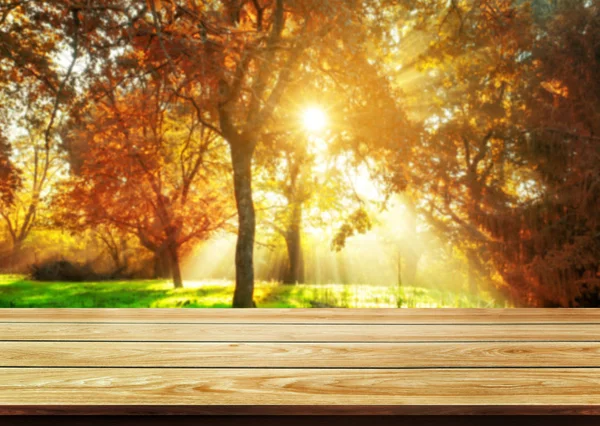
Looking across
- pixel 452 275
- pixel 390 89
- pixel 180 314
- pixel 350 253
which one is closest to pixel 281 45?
pixel 390 89

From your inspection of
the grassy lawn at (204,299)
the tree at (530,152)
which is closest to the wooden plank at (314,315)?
the grassy lawn at (204,299)

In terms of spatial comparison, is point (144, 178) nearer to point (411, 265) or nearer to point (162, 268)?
point (162, 268)

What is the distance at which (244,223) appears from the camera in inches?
325

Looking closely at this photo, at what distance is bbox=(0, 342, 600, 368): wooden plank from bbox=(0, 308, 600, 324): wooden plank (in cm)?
46

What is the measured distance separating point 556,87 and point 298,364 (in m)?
10.9

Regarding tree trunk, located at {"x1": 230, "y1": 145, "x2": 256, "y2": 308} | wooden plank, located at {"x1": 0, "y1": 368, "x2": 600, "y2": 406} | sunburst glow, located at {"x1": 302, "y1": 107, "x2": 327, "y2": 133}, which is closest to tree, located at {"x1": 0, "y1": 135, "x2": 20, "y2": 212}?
tree trunk, located at {"x1": 230, "y1": 145, "x2": 256, "y2": 308}

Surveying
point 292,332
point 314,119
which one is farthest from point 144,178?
point 292,332

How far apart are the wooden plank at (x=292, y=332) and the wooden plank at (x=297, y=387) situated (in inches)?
15.9

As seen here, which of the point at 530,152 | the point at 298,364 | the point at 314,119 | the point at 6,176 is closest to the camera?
the point at 298,364

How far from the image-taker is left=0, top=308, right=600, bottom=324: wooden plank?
88.6 inches

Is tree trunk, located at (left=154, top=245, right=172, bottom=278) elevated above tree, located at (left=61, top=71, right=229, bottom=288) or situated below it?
below

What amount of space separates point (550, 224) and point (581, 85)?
2.72m

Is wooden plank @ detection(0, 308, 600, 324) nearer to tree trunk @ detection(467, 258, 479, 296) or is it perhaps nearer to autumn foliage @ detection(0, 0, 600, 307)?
autumn foliage @ detection(0, 0, 600, 307)

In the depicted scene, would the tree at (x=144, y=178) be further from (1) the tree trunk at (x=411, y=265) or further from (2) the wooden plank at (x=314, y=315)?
(1) the tree trunk at (x=411, y=265)
